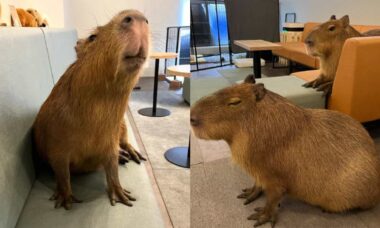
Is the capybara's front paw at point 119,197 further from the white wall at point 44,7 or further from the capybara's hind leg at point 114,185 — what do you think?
the white wall at point 44,7

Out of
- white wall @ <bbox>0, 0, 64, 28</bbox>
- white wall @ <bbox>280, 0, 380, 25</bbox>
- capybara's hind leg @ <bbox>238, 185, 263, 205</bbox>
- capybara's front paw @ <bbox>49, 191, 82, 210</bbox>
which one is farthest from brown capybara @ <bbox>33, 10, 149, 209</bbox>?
white wall @ <bbox>280, 0, 380, 25</bbox>

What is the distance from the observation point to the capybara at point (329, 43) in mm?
2117

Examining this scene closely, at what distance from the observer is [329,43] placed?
2133 mm

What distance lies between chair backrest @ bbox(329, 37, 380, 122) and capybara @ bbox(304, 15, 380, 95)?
0.09m

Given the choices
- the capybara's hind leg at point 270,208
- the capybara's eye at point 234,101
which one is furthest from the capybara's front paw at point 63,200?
the capybara's hind leg at point 270,208

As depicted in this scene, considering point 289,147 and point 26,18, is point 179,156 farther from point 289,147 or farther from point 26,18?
point 26,18

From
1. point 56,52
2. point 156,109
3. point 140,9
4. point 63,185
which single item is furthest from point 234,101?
point 140,9

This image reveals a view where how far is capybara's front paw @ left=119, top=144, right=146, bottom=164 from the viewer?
1.36 meters

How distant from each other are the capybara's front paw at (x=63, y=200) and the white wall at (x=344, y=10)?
3.19 metres

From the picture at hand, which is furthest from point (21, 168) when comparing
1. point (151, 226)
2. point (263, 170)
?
point (263, 170)

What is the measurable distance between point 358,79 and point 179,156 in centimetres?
135

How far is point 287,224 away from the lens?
1.48 m

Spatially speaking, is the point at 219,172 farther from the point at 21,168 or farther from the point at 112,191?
the point at 21,168

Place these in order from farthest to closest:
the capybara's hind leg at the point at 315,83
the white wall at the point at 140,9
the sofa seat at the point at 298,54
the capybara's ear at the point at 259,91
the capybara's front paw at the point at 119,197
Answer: the white wall at the point at 140,9, the sofa seat at the point at 298,54, the capybara's hind leg at the point at 315,83, the capybara's ear at the point at 259,91, the capybara's front paw at the point at 119,197
